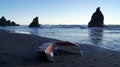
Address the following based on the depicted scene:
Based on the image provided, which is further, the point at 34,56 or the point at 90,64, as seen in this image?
the point at 34,56

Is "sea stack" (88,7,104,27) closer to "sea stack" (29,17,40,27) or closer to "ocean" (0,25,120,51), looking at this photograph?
"sea stack" (29,17,40,27)

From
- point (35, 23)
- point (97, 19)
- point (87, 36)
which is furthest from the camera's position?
point (35, 23)

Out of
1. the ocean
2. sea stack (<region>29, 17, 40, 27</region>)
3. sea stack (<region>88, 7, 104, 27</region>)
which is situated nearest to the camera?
the ocean

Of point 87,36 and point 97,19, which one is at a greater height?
point 97,19

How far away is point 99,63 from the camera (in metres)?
9.15

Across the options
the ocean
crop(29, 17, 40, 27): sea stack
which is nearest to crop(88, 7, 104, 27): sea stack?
crop(29, 17, 40, 27): sea stack

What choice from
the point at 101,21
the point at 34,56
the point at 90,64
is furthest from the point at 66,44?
the point at 101,21

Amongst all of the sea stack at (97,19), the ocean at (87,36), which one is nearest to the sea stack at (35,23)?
the sea stack at (97,19)

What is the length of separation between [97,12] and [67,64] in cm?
8642

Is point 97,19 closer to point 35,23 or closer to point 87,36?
point 35,23

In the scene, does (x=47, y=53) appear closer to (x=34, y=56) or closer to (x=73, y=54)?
(x=34, y=56)

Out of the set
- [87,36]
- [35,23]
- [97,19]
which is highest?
[97,19]

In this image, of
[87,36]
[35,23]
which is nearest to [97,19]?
[35,23]

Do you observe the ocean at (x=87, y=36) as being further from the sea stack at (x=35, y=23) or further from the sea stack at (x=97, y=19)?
the sea stack at (x=35, y=23)
